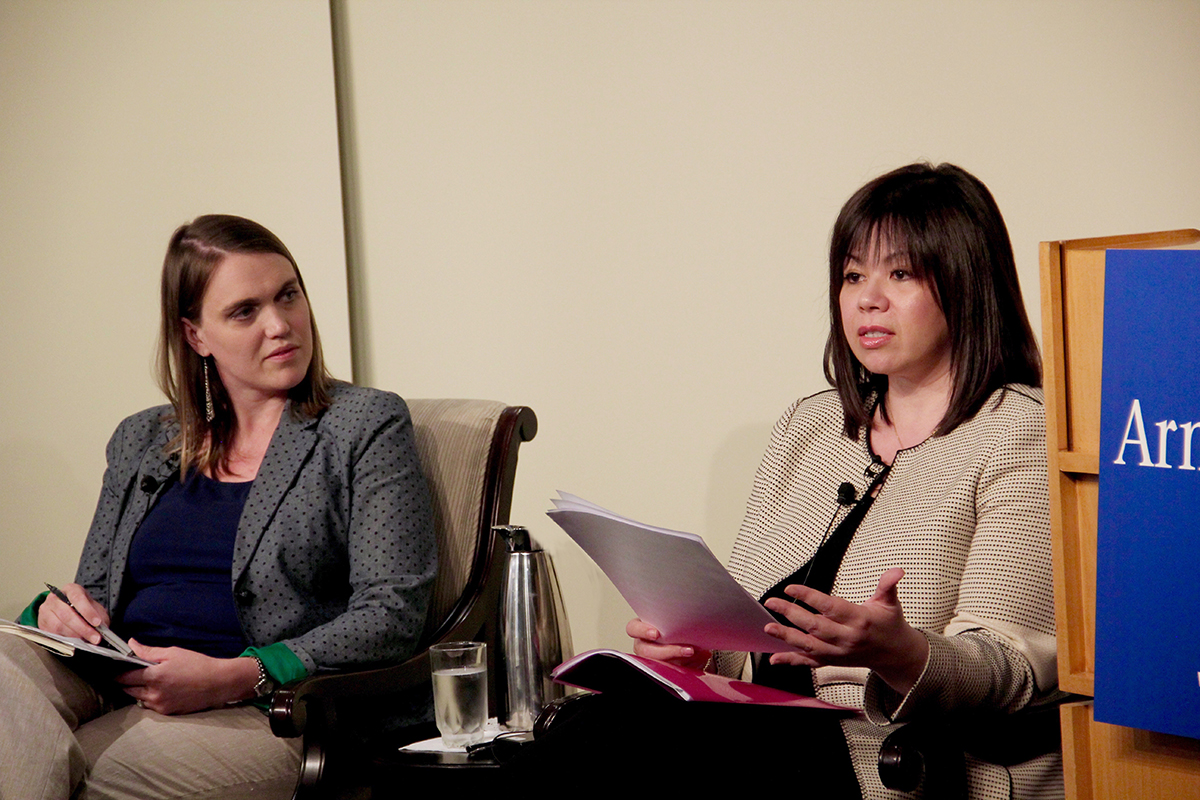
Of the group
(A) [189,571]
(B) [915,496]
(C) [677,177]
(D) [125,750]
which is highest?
(C) [677,177]

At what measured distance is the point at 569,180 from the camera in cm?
269

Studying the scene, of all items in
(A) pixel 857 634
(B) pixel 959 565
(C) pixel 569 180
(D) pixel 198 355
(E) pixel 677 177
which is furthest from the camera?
(C) pixel 569 180

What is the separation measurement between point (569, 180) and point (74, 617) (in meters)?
1.46

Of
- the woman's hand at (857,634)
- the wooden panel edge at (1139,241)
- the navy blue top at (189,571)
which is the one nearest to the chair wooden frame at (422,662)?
the navy blue top at (189,571)

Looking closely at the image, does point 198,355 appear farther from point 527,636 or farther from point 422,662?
point 527,636

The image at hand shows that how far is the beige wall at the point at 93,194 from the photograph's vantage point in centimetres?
287

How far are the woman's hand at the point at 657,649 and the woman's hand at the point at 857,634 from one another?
0.27 metres

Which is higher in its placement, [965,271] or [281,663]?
[965,271]

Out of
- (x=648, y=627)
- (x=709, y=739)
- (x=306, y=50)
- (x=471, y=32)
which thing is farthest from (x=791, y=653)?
(x=306, y=50)

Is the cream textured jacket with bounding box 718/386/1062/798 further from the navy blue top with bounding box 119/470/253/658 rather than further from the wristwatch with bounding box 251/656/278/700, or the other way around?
the navy blue top with bounding box 119/470/253/658

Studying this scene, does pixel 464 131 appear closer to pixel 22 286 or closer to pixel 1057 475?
pixel 22 286

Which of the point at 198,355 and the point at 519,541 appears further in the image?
the point at 198,355

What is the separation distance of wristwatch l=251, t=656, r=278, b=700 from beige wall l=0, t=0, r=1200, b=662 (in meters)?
0.99

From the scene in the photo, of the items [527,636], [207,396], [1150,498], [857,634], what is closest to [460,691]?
[527,636]
